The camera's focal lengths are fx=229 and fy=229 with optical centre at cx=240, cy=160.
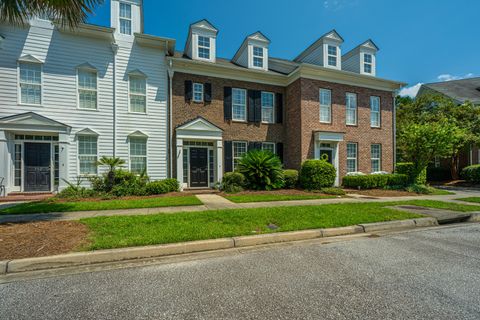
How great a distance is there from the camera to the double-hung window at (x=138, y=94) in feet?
39.9

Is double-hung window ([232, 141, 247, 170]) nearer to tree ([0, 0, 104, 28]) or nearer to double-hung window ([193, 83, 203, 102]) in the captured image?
double-hung window ([193, 83, 203, 102])

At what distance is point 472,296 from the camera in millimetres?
2770

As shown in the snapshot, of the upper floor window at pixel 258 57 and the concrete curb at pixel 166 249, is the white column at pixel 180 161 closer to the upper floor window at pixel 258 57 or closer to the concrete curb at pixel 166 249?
the upper floor window at pixel 258 57

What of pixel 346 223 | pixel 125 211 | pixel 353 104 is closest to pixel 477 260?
pixel 346 223

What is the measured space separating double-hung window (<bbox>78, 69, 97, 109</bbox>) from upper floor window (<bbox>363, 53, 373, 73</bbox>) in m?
17.2

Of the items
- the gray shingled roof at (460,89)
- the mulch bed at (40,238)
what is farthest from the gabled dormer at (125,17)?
the gray shingled roof at (460,89)

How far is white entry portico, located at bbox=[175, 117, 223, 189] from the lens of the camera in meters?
12.5

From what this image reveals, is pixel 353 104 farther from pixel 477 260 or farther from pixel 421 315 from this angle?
pixel 421 315

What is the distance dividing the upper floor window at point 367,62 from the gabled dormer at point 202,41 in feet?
35.2

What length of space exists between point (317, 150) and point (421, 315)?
12177 mm

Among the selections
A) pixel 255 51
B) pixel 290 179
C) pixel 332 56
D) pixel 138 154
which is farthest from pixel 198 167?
pixel 332 56

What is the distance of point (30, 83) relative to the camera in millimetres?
10539

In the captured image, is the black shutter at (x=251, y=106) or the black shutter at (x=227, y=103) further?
the black shutter at (x=251, y=106)

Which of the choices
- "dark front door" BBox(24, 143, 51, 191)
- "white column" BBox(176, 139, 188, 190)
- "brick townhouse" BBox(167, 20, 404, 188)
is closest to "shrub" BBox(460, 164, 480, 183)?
"brick townhouse" BBox(167, 20, 404, 188)
